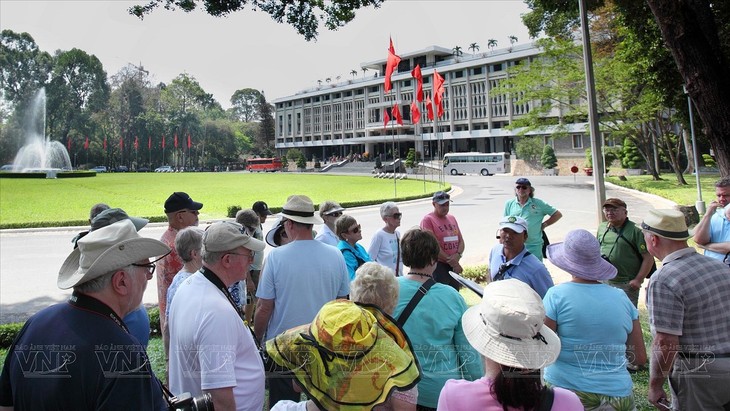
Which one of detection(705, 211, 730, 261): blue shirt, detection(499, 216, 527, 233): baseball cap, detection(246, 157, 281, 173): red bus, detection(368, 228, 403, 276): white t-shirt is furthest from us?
detection(246, 157, 281, 173): red bus

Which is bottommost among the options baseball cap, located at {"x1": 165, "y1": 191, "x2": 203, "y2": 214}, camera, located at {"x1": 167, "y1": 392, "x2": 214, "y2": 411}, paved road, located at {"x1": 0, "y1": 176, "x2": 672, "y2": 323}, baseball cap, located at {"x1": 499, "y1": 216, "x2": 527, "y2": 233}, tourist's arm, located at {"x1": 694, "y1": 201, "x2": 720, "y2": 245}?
paved road, located at {"x1": 0, "y1": 176, "x2": 672, "y2": 323}

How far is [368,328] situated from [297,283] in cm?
190

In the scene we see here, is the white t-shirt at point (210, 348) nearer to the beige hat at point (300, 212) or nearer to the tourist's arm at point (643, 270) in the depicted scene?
the beige hat at point (300, 212)

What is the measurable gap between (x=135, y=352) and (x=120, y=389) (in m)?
0.14

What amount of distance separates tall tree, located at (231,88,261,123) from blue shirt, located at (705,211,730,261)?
12367 cm

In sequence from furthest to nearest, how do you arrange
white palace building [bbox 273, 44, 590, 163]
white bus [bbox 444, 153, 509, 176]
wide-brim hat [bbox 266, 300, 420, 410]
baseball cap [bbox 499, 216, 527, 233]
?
white palace building [bbox 273, 44, 590, 163]
white bus [bbox 444, 153, 509, 176]
baseball cap [bbox 499, 216, 527, 233]
wide-brim hat [bbox 266, 300, 420, 410]

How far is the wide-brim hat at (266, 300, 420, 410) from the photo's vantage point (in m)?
1.85

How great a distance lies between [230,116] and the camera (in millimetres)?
124562

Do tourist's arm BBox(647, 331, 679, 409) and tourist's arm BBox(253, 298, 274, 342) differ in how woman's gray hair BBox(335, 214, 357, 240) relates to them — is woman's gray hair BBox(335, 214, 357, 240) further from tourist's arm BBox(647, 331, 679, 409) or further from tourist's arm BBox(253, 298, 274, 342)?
tourist's arm BBox(647, 331, 679, 409)

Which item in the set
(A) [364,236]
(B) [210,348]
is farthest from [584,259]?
(A) [364,236]

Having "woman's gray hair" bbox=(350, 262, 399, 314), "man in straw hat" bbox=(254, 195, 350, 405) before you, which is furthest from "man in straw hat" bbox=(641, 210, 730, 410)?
"man in straw hat" bbox=(254, 195, 350, 405)

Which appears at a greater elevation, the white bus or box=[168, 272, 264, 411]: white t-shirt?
the white bus

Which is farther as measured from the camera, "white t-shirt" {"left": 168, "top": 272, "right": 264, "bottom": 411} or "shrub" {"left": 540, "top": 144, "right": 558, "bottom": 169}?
"shrub" {"left": 540, "top": 144, "right": 558, "bottom": 169}

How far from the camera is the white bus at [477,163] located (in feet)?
181
